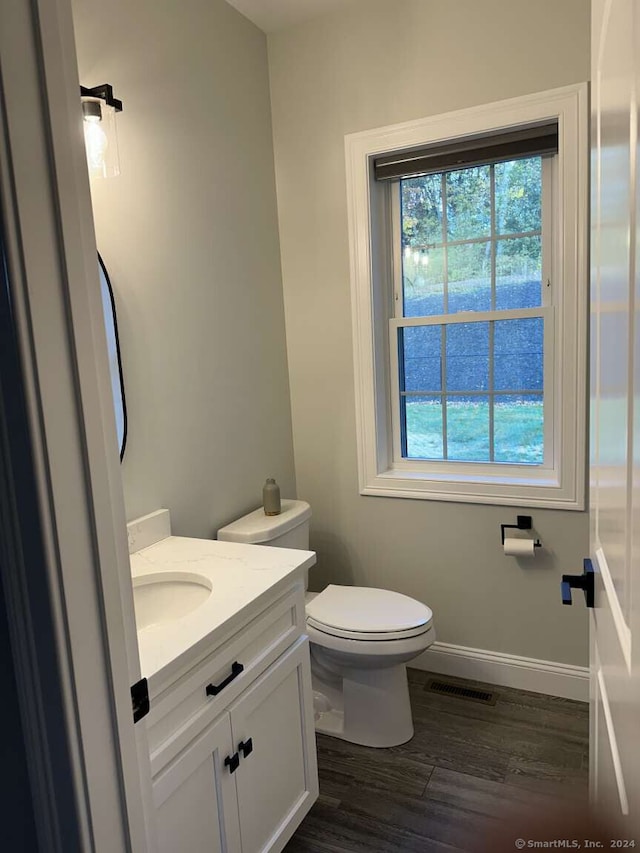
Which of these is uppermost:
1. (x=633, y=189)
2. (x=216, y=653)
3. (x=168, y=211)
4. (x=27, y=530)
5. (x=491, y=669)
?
(x=168, y=211)

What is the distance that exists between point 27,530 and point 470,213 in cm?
221

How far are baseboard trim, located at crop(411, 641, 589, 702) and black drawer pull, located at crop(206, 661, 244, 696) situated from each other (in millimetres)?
1459

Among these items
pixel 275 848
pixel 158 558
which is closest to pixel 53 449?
pixel 158 558

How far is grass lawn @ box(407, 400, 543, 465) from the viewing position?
8.00ft

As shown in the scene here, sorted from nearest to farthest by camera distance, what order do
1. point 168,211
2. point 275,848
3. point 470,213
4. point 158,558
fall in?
1. point 275,848
2. point 158,558
3. point 168,211
4. point 470,213

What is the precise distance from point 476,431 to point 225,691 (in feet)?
5.24

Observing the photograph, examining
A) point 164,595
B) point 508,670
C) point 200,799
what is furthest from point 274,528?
point 508,670

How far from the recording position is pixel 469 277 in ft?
8.11

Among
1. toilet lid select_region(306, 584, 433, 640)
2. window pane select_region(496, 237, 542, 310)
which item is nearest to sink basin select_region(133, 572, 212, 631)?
toilet lid select_region(306, 584, 433, 640)

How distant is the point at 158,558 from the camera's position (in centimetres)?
175

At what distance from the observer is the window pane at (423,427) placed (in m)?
2.63

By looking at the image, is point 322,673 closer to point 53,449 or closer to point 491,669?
point 491,669

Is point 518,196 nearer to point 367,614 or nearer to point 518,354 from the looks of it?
point 518,354

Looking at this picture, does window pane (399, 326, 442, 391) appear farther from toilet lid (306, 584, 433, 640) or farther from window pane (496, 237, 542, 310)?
toilet lid (306, 584, 433, 640)
